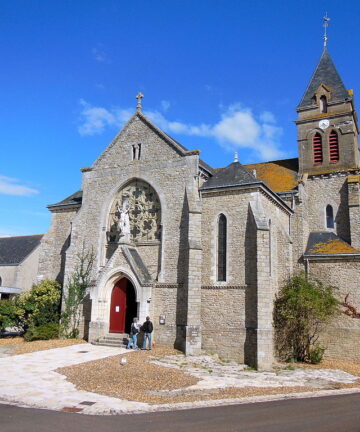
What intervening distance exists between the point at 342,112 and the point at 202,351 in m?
18.0

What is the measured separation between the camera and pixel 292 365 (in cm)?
1798

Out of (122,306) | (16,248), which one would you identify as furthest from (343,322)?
(16,248)

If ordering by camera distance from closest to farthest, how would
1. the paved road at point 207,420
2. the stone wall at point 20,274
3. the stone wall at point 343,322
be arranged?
1. the paved road at point 207,420
2. the stone wall at point 343,322
3. the stone wall at point 20,274

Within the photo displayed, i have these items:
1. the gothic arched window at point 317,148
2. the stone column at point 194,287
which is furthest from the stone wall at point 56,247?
the gothic arched window at point 317,148

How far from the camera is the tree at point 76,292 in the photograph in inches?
866

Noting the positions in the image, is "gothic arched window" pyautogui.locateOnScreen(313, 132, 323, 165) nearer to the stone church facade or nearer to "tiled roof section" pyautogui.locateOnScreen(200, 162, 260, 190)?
the stone church facade

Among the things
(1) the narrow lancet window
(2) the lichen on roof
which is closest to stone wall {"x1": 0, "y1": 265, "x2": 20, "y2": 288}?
(1) the narrow lancet window

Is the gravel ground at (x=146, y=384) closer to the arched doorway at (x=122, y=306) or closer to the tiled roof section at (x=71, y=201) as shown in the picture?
the arched doorway at (x=122, y=306)

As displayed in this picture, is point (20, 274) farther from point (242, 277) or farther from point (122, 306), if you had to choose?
point (242, 277)

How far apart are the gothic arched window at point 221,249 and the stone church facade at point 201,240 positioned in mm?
49

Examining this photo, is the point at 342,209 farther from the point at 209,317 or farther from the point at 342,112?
the point at 209,317

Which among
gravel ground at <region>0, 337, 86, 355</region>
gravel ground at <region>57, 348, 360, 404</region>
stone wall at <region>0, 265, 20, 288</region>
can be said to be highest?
stone wall at <region>0, 265, 20, 288</region>

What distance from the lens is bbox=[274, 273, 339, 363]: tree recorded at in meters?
18.9

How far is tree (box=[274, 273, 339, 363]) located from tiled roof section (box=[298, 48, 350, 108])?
14333 millimetres
